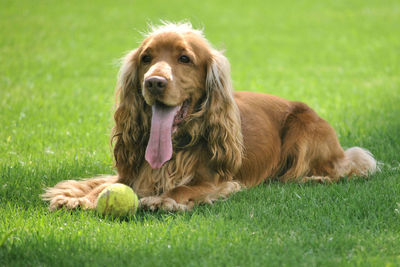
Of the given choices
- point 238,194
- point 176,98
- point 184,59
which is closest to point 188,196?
point 238,194

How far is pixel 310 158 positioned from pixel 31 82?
691 cm

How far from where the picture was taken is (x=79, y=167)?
604 centimetres

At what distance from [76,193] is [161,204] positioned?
2.77 feet

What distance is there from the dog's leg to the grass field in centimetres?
10

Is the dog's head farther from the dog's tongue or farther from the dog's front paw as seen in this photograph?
the dog's front paw

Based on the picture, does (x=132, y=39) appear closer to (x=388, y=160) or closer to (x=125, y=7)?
→ (x=125, y=7)

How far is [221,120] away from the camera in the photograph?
5.11m

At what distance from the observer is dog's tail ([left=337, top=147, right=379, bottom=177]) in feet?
18.8

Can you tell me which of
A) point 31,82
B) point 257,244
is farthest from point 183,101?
point 31,82

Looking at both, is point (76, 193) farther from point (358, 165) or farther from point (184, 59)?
point (358, 165)

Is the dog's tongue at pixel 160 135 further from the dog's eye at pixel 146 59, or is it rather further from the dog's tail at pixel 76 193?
the dog's tail at pixel 76 193

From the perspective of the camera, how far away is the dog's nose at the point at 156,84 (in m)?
4.58

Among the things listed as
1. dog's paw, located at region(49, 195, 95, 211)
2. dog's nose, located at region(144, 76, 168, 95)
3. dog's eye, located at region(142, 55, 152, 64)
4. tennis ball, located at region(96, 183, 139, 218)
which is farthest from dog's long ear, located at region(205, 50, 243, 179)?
dog's paw, located at region(49, 195, 95, 211)

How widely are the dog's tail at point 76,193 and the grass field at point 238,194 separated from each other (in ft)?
0.33
